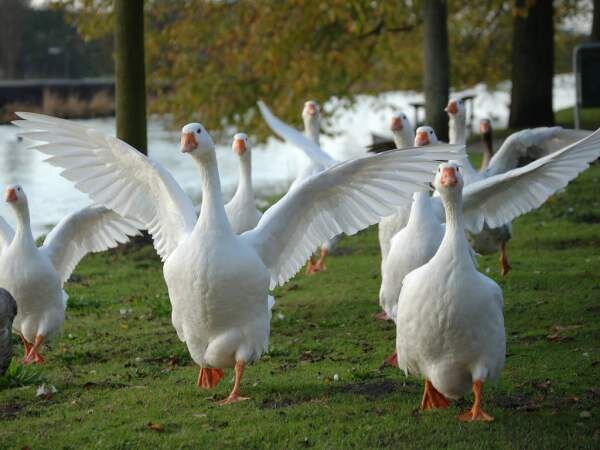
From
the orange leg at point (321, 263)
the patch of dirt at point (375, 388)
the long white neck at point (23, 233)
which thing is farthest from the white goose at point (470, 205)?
the orange leg at point (321, 263)

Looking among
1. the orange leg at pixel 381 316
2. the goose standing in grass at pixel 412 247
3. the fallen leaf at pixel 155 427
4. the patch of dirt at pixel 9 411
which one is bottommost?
the patch of dirt at pixel 9 411

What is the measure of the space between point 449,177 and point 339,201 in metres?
1.00

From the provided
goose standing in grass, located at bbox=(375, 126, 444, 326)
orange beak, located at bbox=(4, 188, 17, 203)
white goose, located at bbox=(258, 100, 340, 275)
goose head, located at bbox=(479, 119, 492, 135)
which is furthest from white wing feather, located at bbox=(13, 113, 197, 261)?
goose head, located at bbox=(479, 119, 492, 135)

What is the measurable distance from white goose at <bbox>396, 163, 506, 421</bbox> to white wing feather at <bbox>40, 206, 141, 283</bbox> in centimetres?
361

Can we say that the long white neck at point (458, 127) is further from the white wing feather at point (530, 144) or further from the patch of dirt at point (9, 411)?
the patch of dirt at point (9, 411)

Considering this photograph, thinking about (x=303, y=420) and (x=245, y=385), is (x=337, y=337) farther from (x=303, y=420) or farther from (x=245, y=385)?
(x=303, y=420)

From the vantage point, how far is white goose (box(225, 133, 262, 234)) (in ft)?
32.8

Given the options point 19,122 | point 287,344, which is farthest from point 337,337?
point 19,122

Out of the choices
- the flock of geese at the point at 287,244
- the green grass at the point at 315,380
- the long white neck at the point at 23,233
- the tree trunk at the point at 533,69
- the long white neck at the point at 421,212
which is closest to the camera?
the green grass at the point at 315,380

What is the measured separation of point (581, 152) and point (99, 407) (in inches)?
145

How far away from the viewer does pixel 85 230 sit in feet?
30.5

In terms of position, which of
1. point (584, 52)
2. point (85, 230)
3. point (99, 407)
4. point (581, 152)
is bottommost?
point (99, 407)

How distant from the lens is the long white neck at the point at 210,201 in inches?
268

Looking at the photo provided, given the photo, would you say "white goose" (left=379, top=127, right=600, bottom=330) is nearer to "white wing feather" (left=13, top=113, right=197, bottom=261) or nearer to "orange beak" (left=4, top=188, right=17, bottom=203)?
"white wing feather" (left=13, top=113, right=197, bottom=261)
